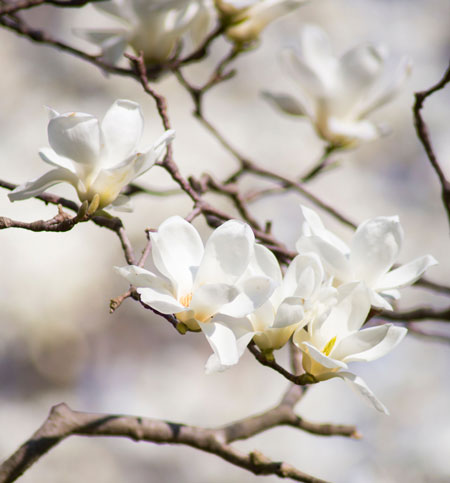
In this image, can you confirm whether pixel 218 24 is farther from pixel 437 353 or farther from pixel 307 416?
→ pixel 437 353

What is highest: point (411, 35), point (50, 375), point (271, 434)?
point (411, 35)

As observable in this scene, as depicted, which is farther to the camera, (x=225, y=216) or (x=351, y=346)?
(x=225, y=216)

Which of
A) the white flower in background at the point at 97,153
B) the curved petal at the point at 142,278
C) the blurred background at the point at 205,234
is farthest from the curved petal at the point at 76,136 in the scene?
the blurred background at the point at 205,234

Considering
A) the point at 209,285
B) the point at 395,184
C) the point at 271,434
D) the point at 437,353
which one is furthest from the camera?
the point at 395,184

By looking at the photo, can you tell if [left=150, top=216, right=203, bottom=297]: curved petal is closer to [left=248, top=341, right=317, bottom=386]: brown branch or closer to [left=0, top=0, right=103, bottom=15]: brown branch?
[left=248, top=341, right=317, bottom=386]: brown branch

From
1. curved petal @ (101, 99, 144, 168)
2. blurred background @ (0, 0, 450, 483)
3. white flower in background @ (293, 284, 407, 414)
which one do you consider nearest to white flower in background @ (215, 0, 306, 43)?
curved petal @ (101, 99, 144, 168)

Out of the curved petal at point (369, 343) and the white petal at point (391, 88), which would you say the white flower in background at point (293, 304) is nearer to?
the curved petal at point (369, 343)

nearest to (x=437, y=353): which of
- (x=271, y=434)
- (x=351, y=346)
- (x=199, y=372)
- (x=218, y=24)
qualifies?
(x=271, y=434)
